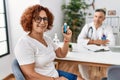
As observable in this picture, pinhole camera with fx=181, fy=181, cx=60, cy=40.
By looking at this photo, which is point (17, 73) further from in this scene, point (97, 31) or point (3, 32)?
point (3, 32)

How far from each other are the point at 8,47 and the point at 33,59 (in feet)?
5.88

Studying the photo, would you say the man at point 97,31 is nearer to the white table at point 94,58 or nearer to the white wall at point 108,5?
the white table at point 94,58

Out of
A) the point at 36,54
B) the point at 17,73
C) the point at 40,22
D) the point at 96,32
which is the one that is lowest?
the point at 17,73

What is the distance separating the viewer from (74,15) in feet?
13.8

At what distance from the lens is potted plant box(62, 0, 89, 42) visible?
4.15 m

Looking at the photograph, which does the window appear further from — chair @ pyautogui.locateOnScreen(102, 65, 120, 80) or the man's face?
chair @ pyautogui.locateOnScreen(102, 65, 120, 80)

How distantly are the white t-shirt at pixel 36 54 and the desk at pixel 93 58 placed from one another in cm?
26

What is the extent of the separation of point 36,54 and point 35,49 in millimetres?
44

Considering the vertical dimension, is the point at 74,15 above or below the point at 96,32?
above

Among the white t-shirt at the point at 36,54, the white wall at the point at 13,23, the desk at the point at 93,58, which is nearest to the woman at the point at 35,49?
the white t-shirt at the point at 36,54

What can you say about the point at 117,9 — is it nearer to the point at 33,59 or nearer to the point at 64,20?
the point at 64,20

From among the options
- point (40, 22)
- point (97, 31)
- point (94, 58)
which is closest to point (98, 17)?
point (97, 31)

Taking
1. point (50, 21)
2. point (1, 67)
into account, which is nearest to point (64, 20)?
point (1, 67)

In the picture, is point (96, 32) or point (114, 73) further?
Answer: point (96, 32)
